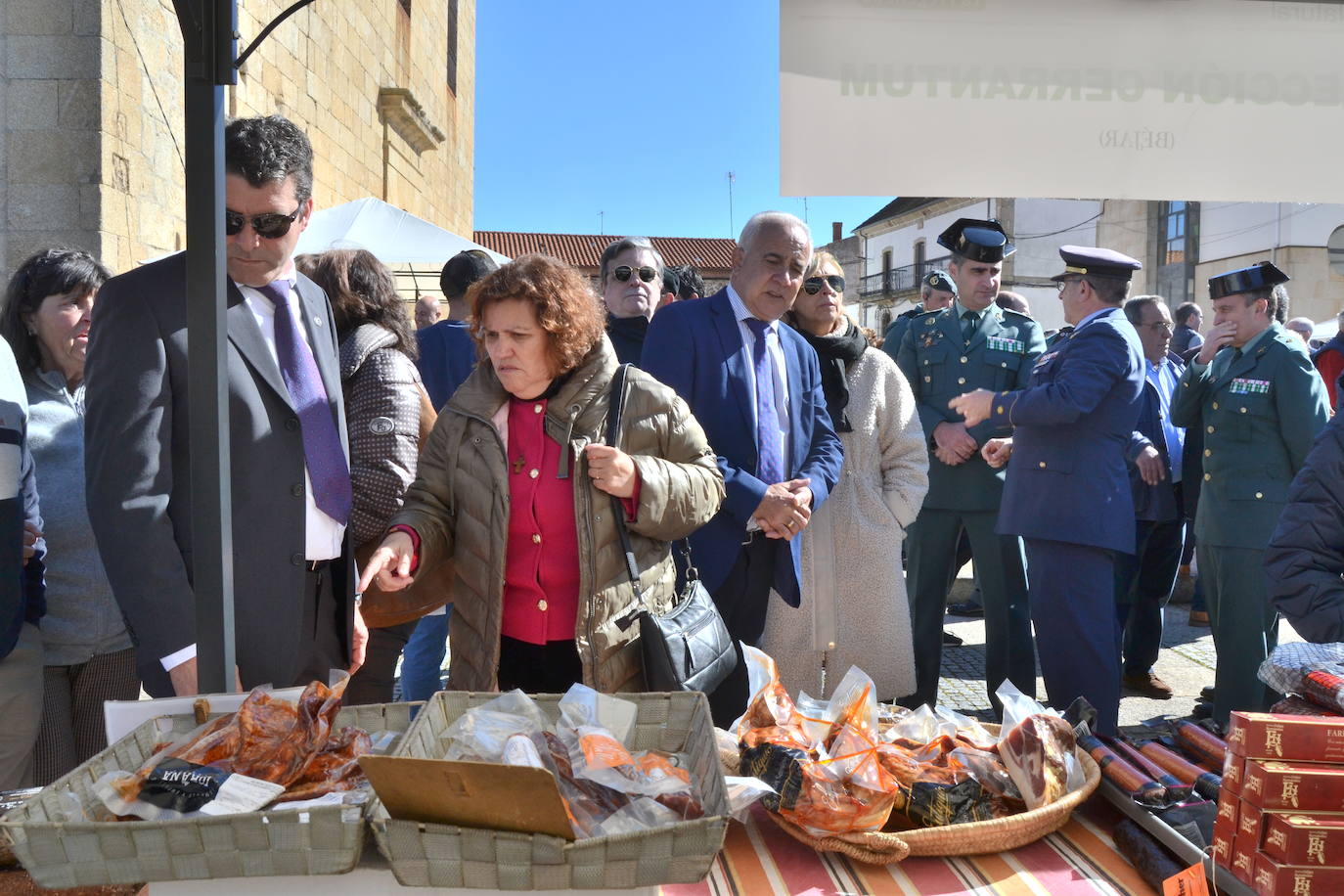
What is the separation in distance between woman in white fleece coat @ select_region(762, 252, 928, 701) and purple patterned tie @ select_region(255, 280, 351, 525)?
1683mm

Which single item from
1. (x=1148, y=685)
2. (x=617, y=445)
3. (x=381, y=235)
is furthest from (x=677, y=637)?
(x=381, y=235)

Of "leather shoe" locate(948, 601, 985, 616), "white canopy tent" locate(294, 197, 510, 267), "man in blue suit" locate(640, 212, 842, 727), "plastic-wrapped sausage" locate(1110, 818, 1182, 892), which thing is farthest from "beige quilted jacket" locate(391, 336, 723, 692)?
"white canopy tent" locate(294, 197, 510, 267)

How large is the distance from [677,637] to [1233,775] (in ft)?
3.77

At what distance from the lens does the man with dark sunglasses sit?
470cm

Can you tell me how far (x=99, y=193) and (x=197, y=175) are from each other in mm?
4918

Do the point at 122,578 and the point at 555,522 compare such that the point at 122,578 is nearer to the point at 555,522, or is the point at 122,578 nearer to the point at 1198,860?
the point at 555,522

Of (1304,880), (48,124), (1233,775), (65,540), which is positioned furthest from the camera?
(48,124)

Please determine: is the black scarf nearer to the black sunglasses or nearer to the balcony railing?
the black sunglasses

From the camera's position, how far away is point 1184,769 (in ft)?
6.08

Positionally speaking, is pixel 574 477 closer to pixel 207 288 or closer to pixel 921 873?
pixel 207 288

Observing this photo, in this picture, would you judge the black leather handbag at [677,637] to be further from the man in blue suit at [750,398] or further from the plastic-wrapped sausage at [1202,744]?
the plastic-wrapped sausage at [1202,744]

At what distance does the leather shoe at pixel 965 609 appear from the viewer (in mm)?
7035

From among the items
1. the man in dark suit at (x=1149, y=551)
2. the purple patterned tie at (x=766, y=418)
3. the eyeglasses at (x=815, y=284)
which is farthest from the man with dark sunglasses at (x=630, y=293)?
the man in dark suit at (x=1149, y=551)

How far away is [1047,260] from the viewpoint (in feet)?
147
